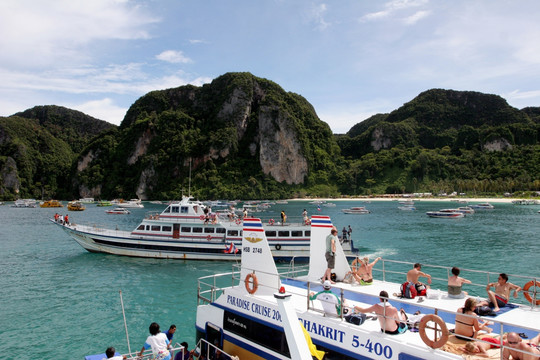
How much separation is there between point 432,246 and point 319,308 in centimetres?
4274

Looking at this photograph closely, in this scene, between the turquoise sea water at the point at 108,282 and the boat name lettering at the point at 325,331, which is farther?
the turquoise sea water at the point at 108,282

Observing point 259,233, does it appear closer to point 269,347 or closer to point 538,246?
point 269,347

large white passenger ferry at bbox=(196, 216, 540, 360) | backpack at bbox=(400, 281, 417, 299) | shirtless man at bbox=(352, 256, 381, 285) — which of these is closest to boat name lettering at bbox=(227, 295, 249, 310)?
large white passenger ferry at bbox=(196, 216, 540, 360)

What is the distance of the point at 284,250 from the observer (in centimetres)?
3619

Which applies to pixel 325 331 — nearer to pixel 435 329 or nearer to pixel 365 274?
pixel 435 329

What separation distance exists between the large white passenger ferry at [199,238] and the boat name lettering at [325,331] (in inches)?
1037

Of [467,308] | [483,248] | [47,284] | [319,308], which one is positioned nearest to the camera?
[467,308]

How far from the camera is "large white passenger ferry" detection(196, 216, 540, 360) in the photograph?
25.5 ft

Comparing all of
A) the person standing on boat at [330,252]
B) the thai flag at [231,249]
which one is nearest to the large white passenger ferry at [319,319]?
the person standing on boat at [330,252]

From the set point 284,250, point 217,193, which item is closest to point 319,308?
point 284,250

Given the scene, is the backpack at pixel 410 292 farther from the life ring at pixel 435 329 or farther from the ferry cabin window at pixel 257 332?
the ferry cabin window at pixel 257 332

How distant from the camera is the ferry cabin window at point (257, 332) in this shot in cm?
991

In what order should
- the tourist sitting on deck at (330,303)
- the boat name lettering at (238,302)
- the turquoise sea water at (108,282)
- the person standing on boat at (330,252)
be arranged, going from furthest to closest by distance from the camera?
1. the turquoise sea water at (108,282)
2. the person standing on boat at (330,252)
3. the boat name lettering at (238,302)
4. the tourist sitting on deck at (330,303)

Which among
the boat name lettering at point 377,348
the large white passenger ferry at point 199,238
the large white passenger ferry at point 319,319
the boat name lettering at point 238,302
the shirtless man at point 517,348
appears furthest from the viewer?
the large white passenger ferry at point 199,238
